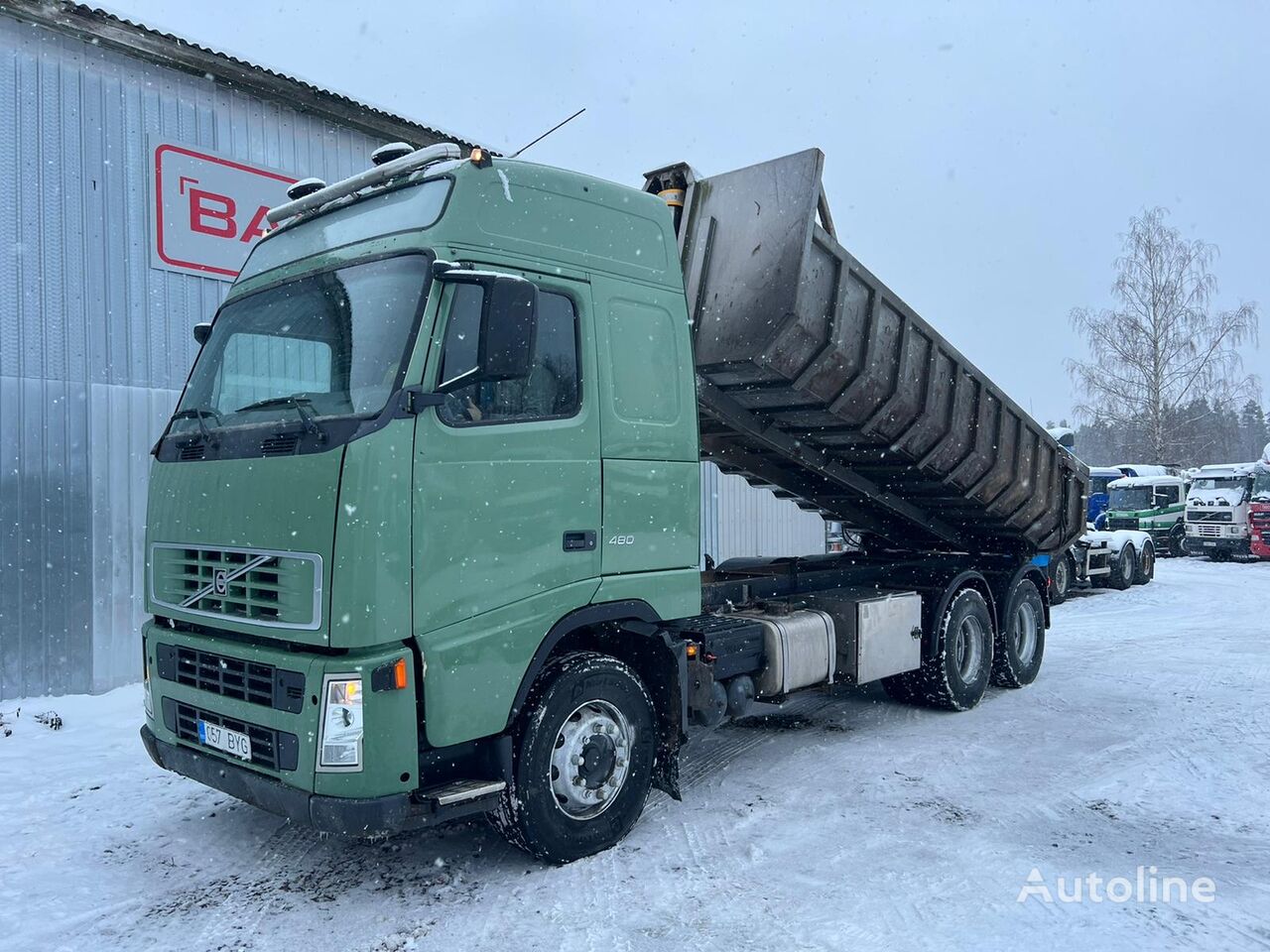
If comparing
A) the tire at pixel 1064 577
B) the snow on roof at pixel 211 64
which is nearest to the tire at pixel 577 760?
the snow on roof at pixel 211 64

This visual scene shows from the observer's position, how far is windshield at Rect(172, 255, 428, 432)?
12.8ft

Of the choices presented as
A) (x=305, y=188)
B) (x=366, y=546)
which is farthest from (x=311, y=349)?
(x=305, y=188)

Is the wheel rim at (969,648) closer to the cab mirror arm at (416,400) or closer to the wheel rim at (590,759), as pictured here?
the wheel rim at (590,759)

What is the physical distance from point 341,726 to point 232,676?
73cm

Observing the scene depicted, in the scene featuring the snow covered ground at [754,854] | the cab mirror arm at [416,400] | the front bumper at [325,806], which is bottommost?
the snow covered ground at [754,854]

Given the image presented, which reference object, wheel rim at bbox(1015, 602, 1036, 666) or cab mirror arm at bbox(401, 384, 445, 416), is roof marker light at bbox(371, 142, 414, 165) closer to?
cab mirror arm at bbox(401, 384, 445, 416)

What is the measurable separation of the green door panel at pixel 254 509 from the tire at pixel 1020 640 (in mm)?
6561

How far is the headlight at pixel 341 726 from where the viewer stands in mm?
3668

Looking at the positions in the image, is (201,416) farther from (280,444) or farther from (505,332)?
(505,332)

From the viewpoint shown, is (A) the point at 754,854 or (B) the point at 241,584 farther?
(A) the point at 754,854

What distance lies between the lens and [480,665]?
13.2ft

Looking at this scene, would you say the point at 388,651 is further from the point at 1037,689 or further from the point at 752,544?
the point at 752,544

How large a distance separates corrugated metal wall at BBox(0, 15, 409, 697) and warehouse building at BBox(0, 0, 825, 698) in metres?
0.01

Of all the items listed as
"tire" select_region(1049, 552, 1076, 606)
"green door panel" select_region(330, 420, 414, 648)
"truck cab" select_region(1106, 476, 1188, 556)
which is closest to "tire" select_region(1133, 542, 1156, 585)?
"tire" select_region(1049, 552, 1076, 606)
